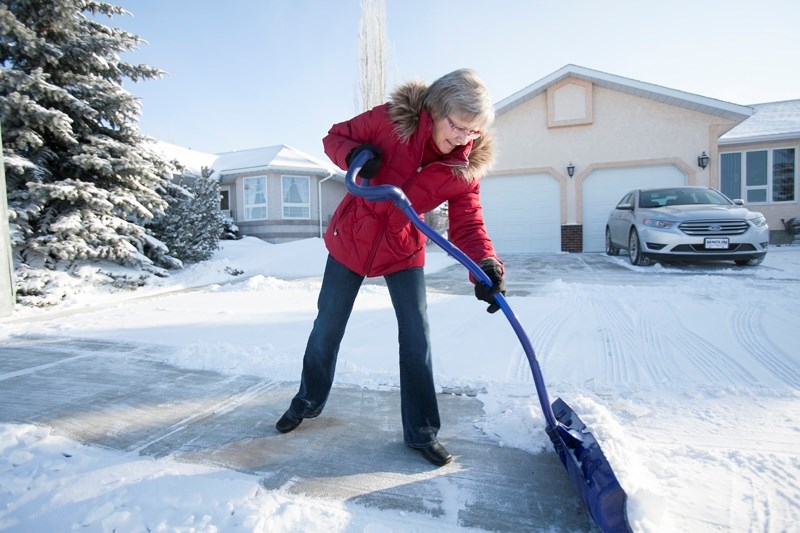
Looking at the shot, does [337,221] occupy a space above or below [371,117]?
below

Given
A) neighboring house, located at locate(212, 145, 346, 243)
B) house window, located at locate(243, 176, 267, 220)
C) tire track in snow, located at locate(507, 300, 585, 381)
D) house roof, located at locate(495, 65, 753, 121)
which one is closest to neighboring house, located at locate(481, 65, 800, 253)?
house roof, located at locate(495, 65, 753, 121)

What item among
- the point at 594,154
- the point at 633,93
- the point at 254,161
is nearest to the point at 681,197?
the point at 594,154

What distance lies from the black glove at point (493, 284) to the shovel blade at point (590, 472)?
550 millimetres

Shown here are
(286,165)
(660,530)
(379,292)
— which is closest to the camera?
(660,530)

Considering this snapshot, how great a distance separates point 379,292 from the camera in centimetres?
582

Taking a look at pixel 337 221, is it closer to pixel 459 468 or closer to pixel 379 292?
pixel 459 468

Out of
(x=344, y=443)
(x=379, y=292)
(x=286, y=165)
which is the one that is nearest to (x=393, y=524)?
(x=344, y=443)

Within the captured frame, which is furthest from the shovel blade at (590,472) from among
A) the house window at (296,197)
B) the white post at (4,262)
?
the house window at (296,197)

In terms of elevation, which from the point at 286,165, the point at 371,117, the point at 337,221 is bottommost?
the point at 337,221

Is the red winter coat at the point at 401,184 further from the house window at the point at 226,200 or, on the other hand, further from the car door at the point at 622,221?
the house window at the point at 226,200

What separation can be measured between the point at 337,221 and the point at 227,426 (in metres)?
1.12

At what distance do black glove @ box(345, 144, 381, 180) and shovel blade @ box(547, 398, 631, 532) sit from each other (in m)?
1.24

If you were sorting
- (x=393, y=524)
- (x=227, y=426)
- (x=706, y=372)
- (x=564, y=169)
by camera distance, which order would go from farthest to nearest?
(x=564, y=169)
(x=706, y=372)
(x=227, y=426)
(x=393, y=524)

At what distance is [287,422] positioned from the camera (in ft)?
6.69
